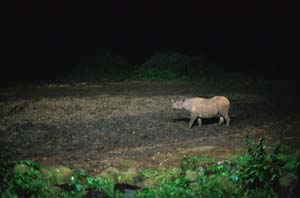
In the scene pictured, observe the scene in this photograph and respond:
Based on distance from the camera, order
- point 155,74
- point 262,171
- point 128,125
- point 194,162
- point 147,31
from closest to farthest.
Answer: point 262,171
point 194,162
point 128,125
point 155,74
point 147,31

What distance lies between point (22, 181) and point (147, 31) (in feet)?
78.9

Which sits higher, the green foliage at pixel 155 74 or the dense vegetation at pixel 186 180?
the green foliage at pixel 155 74

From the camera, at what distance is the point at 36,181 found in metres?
7.57

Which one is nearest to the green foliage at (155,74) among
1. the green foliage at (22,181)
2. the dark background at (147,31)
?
the dark background at (147,31)

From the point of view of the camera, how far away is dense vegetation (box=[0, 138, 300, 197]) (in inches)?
275

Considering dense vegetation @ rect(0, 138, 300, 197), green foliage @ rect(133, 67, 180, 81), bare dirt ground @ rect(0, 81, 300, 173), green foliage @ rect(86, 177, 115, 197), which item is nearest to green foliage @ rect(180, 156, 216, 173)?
dense vegetation @ rect(0, 138, 300, 197)

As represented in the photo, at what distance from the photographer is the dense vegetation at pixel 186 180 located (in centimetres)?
698

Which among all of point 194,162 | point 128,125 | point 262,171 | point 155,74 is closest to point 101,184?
point 194,162

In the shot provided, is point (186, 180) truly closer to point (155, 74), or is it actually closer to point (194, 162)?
point (194, 162)

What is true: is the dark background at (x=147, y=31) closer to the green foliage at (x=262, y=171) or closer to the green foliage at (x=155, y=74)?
the green foliage at (x=155, y=74)

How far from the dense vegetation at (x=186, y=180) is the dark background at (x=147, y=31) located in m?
17.7

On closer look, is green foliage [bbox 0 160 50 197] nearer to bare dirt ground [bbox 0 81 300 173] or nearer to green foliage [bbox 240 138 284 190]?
bare dirt ground [bbox 0 81 300 173]

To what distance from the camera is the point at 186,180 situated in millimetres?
7480

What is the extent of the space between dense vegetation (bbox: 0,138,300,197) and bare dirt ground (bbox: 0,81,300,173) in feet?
2.58
